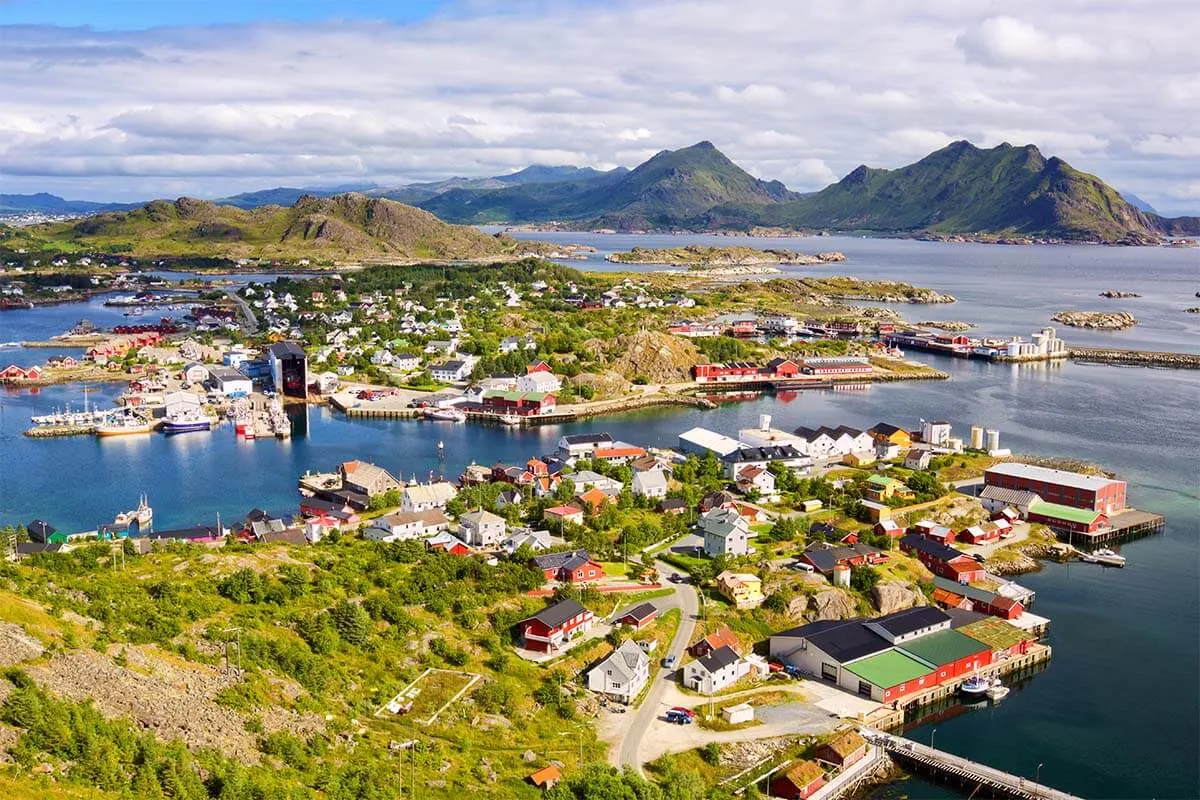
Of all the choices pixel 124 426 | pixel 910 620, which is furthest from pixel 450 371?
pixel 910 620

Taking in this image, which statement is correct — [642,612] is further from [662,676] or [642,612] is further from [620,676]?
[620,676]

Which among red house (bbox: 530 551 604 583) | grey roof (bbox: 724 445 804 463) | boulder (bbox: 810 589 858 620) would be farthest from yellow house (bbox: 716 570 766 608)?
grey roof (bbox: 724 445 804 463)

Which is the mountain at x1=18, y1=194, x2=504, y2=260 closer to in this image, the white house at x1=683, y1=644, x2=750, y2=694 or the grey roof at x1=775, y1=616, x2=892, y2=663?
the grey roof at x1=775, y1=616, x2=892, y2=663

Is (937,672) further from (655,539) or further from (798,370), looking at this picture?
(798,370)

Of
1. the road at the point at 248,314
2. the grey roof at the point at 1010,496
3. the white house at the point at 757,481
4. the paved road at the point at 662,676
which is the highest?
the road at the point at 248,314

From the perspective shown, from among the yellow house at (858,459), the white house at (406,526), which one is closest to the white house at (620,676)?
the white house at (406,526)

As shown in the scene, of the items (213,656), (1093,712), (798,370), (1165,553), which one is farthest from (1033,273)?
(213,656)

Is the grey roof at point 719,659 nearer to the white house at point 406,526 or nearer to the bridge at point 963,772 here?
the bridge at point 963,772

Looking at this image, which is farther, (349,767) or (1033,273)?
(1033,273)
